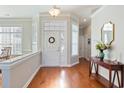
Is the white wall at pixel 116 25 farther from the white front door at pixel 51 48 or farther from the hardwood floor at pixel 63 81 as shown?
the white front door at pixel 51 48

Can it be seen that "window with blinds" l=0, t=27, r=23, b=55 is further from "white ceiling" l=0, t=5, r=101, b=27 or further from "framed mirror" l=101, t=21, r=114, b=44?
"framed mirror" l=101, t=21, r=114, b=44

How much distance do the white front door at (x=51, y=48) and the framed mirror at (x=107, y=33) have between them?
11.6ft

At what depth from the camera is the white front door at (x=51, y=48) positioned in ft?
30.0

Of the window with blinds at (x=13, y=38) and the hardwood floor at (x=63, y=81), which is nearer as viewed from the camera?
the hardwood floor at (x=63, y=81)

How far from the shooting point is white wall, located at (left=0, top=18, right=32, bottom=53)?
10.9 m

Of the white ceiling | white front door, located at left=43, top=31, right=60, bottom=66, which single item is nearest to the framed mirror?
the white ceiling

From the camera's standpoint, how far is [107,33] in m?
5.60

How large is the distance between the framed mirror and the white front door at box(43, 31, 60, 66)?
3.54 m

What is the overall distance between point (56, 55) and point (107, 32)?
412 centimetres

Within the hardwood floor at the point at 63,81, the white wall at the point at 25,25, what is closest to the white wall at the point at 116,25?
the hardwood floor at the point at 63,81

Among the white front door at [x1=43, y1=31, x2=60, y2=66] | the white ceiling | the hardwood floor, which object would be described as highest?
the white ceiling

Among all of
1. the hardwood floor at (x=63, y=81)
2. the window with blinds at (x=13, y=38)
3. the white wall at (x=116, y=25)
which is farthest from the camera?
the window with blinds at (x=13, y=38)

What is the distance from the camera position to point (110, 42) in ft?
17.4
